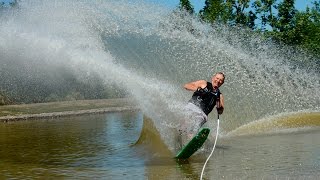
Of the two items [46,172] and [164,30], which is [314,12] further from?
[46,172]

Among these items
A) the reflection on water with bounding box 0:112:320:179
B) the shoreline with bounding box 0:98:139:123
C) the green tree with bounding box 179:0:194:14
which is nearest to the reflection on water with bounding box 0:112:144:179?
the reflection on water with bounding box 0:112:320:179

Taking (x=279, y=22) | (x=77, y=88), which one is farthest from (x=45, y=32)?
(x=77, y=88)

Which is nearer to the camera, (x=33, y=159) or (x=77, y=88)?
(x=33, y=159)

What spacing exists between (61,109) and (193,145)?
27.9 metres

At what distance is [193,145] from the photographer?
1052 cm

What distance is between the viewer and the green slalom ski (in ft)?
34.1

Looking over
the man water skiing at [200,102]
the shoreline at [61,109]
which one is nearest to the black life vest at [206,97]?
the man water skiing at [200,102]

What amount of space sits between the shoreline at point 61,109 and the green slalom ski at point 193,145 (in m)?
21.8

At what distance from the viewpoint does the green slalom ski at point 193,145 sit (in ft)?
34.1

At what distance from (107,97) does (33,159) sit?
37113 millimetres

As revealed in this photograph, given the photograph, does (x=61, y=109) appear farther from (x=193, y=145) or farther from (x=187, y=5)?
(x=193, y=145)

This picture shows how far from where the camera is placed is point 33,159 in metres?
11.7

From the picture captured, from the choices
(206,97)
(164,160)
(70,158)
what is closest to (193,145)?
(164,160)

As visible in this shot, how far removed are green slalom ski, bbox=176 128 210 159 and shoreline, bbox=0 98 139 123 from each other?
21825 millimetres
